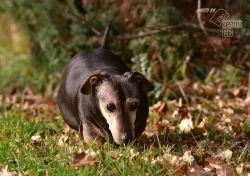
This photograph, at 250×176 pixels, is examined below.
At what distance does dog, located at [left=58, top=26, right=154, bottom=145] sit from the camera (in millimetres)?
4332

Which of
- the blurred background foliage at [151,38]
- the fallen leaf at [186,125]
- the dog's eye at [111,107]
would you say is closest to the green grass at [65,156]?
the dog's eye at [111,107]

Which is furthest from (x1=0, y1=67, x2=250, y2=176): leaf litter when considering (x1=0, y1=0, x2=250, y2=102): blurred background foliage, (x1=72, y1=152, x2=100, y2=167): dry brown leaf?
(x1=0, y1=0, x2=250, y2=102): blurred background foliage

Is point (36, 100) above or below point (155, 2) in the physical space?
below

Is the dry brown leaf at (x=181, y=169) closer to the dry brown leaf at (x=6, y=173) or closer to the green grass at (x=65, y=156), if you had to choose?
→ the green grass at (x=65, y=156)

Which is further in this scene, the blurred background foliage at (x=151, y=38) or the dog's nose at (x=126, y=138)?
the blurred background foliage at (x=151, y=38)

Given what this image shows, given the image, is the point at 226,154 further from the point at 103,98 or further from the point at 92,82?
the point at 92,82

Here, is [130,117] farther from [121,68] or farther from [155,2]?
[155,2]

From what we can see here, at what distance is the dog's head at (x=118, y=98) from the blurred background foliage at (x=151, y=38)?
2009mm

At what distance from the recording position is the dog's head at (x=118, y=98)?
14.1 feet

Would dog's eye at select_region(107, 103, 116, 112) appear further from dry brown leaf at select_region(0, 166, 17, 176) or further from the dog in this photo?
dry brown leaf at select_region(0, 166, 17, 176)

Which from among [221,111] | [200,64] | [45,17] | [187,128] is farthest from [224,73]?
[45,17]

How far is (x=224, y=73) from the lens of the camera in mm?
7094

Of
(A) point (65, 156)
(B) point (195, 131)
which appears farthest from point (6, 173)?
(B) point (195, 131)

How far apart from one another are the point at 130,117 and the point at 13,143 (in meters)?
0.92
